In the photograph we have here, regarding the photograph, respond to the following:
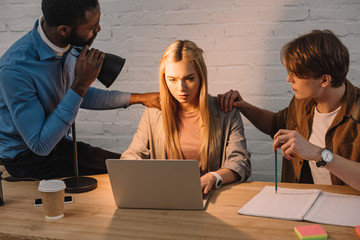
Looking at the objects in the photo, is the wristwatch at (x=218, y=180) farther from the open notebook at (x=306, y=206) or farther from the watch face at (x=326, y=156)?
the watch face at (x=326, y=156)

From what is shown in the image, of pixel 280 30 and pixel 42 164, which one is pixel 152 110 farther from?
pixel 280 30

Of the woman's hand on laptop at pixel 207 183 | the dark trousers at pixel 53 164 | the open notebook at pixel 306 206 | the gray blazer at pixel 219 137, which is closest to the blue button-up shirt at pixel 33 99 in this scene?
the dark trousers at pixel 53 164

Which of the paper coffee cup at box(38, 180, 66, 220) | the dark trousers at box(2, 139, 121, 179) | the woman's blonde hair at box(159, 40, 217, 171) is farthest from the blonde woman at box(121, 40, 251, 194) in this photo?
the paper coffee cup at box(38, 180, 66, 220)

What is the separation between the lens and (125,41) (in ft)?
7.83

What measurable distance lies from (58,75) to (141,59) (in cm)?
86

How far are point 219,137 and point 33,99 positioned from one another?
816mm

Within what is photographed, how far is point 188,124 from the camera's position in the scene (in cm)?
178

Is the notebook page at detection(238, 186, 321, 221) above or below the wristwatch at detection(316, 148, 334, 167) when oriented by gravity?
below

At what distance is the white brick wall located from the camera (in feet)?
6.88

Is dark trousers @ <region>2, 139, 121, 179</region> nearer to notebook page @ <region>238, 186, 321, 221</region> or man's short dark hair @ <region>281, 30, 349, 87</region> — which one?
notebook page @ <region>238, 186, 321, 221</region>

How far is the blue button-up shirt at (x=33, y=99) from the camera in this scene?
140 cm

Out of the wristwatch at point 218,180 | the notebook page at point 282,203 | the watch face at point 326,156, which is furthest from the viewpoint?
the wristwatch at point 218,180

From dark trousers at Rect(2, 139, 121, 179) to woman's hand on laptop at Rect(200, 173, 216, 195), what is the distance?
1.75ft

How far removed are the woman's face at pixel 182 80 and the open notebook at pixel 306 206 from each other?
546mm
